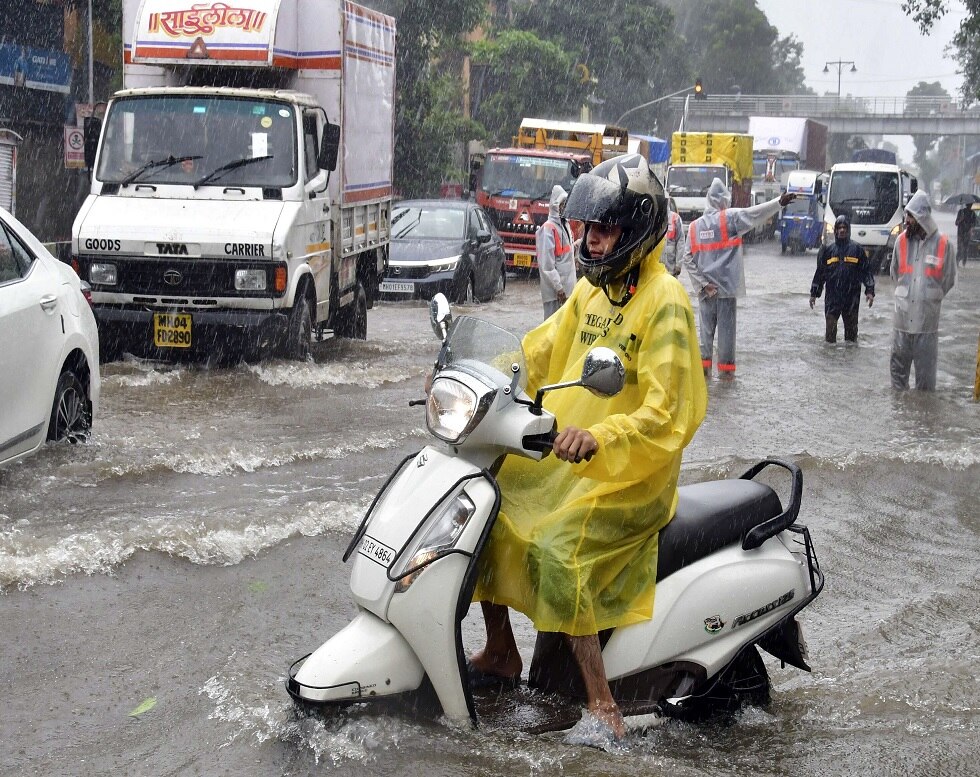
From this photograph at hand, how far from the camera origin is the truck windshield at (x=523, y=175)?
25797mm

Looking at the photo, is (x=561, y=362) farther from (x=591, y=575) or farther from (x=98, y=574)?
(x=98, y=574)

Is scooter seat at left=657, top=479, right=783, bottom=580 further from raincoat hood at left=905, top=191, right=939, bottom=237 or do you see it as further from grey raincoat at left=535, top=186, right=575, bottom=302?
grey raincoat at left=535, top=186, right=575, bottom=302

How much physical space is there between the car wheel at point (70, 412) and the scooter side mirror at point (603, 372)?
4.81 meters

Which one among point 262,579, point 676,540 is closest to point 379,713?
point 676,540

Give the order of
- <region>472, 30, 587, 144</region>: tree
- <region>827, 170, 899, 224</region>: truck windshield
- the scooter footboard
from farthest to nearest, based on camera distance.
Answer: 1. <region>472, 30, 587, 144</region>: tree
2. <region>827, 170, 899, 224</region>: truck windshield
3. the scooter footboard

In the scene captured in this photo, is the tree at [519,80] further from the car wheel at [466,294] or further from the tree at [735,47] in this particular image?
the tree at [735,47]

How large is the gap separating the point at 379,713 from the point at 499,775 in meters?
0.38

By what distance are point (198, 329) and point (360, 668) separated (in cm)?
815

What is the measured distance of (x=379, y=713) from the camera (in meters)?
3.69

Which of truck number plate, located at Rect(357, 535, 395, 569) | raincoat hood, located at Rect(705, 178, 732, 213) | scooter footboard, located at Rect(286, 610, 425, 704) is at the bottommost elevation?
scooter footboard, located at Rect(286, 610, 425, 704)

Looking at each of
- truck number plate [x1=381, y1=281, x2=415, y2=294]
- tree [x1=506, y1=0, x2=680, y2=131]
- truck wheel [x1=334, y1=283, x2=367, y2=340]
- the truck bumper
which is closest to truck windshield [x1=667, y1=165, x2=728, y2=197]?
tree [x1=506, y1=0, x2=680, y2=131]

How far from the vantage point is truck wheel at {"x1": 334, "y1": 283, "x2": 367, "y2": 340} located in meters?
14.5

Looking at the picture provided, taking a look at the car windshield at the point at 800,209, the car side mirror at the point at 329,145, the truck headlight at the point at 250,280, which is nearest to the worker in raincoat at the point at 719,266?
the car side mirror at the point at 329,145

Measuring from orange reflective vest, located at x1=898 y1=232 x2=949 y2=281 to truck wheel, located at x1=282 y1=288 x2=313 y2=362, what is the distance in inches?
209
